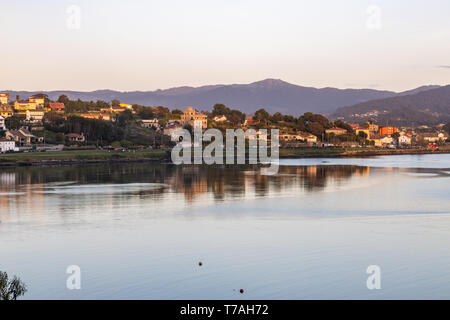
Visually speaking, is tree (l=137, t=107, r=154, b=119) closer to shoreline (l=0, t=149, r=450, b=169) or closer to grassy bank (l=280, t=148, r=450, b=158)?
grassy bank (l=280, t=148, r=450, b=158)

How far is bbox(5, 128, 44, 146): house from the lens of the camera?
44.1m

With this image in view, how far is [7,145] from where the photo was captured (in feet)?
137

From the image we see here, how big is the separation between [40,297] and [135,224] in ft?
20.3

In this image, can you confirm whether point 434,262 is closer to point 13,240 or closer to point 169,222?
point 169,222

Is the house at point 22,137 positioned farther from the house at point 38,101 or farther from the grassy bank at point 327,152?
the grassy bank at point 327,152

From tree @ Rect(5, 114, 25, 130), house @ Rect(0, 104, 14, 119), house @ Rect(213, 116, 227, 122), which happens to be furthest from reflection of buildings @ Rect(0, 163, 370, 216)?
house @ Rect(213, 116, 227, 122)

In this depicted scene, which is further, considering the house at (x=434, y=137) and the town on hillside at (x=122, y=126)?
the house at (x=434, y=137)

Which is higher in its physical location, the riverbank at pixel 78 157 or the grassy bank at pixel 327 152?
the riverbank at pixel 78 157

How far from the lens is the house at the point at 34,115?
5916cm

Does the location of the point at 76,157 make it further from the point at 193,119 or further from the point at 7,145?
the point at 193,119

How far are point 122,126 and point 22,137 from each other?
1220 cm

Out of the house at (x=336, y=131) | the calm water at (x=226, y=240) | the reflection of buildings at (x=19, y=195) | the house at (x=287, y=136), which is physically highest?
the house at (x=336, y=131)

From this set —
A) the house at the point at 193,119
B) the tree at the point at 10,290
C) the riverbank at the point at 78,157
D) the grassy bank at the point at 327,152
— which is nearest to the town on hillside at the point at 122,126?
the house at the point at 193,119
